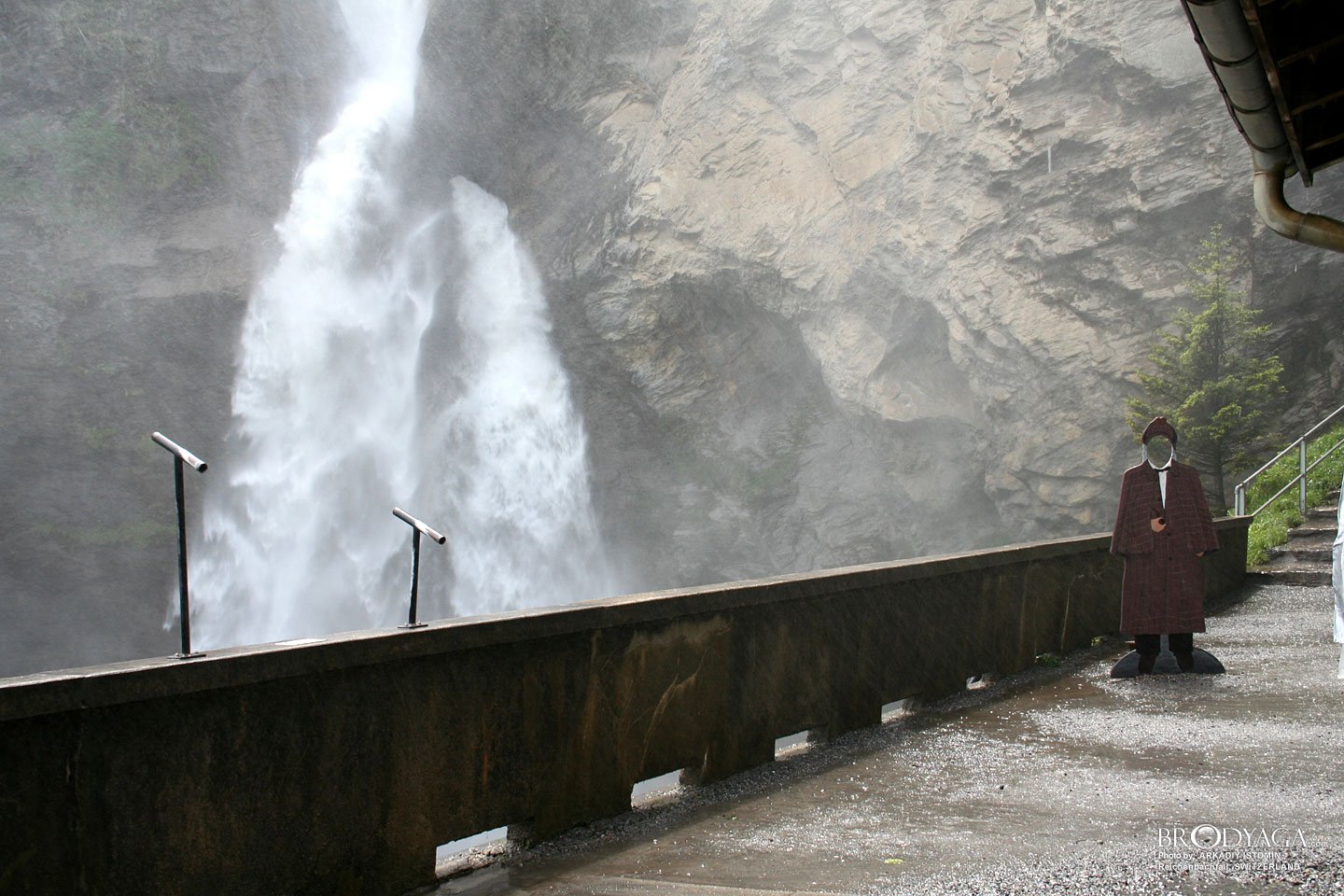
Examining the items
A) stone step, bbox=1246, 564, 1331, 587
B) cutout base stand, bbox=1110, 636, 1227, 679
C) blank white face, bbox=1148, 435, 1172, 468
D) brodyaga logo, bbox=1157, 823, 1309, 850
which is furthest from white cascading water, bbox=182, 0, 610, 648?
brodyaga logo, bbox=1157, 823, 1309, 850

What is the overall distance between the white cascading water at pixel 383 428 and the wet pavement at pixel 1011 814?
23.2 meters

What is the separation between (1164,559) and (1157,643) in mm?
644

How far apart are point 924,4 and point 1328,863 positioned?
27.9 m

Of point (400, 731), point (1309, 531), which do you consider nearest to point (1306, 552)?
point (1309, 531)

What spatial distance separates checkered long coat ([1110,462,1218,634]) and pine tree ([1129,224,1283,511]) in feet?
41.8

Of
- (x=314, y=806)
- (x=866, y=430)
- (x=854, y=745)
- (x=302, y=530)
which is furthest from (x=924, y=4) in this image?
(x=314, y=806)

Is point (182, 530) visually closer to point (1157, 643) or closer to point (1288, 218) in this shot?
point (1288, 218)

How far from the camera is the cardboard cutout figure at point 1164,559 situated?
7.73 m

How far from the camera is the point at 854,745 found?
229 inches

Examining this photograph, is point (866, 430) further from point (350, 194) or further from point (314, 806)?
point (314, 806)

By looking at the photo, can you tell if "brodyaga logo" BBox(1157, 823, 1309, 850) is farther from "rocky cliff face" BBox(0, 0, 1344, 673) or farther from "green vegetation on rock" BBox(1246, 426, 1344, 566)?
"rocky cliff face" BBox(0, 0, 1344, 673)

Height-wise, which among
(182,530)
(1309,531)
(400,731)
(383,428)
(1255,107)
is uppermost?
(1255,107)

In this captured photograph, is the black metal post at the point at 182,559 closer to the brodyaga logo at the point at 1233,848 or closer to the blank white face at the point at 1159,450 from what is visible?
the brodyaga logo at the point at 1233,848

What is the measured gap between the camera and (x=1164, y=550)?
786 centimetres
